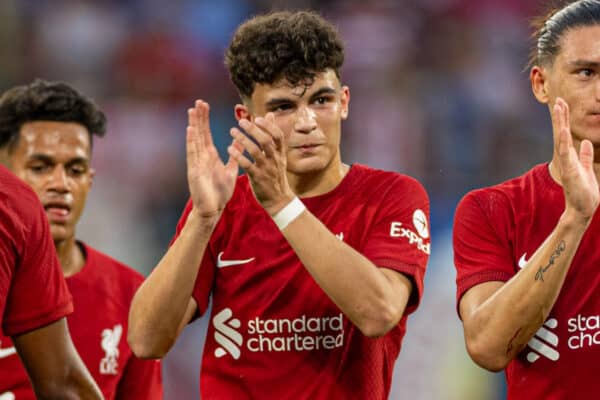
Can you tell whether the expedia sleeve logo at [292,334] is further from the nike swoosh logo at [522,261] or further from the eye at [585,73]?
the eye at [585,73]

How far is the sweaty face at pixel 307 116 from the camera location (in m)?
3.57

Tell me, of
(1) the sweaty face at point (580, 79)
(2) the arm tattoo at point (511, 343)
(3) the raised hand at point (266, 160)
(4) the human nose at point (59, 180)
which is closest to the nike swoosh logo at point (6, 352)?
(4) the human nose at point (59, 180)

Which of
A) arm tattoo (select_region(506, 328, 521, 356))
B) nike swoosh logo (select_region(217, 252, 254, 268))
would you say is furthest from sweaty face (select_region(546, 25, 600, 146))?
nike swoosh logo (select_region(217, 252, 254, 268))

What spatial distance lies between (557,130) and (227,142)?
4.97 meters

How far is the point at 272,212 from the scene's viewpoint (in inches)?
130

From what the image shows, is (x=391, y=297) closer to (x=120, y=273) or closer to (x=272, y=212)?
(x=272, y=212)

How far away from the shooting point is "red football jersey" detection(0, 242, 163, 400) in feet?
14.8

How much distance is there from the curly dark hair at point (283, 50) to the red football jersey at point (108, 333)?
4.45ft

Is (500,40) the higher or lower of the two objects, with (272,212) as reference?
higher

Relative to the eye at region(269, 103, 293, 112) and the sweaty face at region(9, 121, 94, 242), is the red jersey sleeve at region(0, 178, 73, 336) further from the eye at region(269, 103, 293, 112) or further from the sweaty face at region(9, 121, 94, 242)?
the sweaty face at region(9, 121, 94, 242)

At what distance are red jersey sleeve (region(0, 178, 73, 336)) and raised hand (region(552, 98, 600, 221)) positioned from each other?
5.07 feet

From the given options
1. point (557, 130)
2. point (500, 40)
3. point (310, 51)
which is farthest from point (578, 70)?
point (500, 40)

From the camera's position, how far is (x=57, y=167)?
4.80m

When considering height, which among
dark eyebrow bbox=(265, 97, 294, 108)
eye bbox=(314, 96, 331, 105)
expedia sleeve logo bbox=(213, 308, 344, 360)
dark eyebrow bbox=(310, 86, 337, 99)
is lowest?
expedia sleeve logo bbox=(213, 308, 344, 360)
